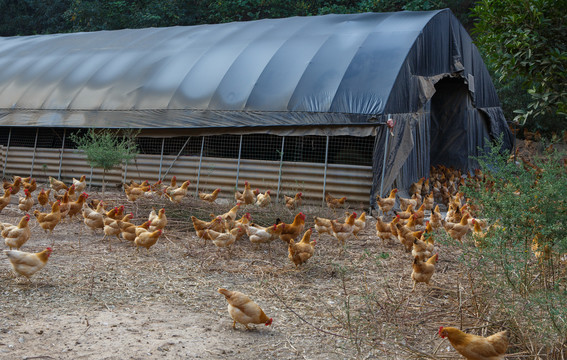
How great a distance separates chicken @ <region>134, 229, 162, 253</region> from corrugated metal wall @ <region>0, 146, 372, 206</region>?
5681 mm

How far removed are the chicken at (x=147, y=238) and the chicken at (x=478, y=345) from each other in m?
4.69

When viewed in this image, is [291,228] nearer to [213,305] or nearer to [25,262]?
[213,305]

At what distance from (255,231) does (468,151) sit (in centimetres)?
1284

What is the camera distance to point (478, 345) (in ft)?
13.7

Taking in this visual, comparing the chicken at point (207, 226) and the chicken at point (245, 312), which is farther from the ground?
the chicken at point (207, 226)

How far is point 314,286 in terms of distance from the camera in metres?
6.77

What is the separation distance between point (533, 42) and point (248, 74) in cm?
837

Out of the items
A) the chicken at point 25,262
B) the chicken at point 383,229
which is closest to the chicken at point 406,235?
the chicken at point 383,229

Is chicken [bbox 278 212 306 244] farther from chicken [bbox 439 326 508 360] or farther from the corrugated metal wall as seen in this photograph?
the corrugated metal wall

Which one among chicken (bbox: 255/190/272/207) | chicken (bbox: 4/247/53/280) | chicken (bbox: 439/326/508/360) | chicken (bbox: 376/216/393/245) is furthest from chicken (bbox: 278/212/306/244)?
chicken (bbox: 439/326/508/360)

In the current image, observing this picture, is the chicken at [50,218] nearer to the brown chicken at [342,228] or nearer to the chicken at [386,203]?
the brown chicken at [342,228]

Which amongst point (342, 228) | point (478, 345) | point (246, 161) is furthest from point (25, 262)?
point (246, 161)

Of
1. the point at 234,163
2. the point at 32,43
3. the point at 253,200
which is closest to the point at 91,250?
the point at 253,200

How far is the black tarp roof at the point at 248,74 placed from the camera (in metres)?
13.3
